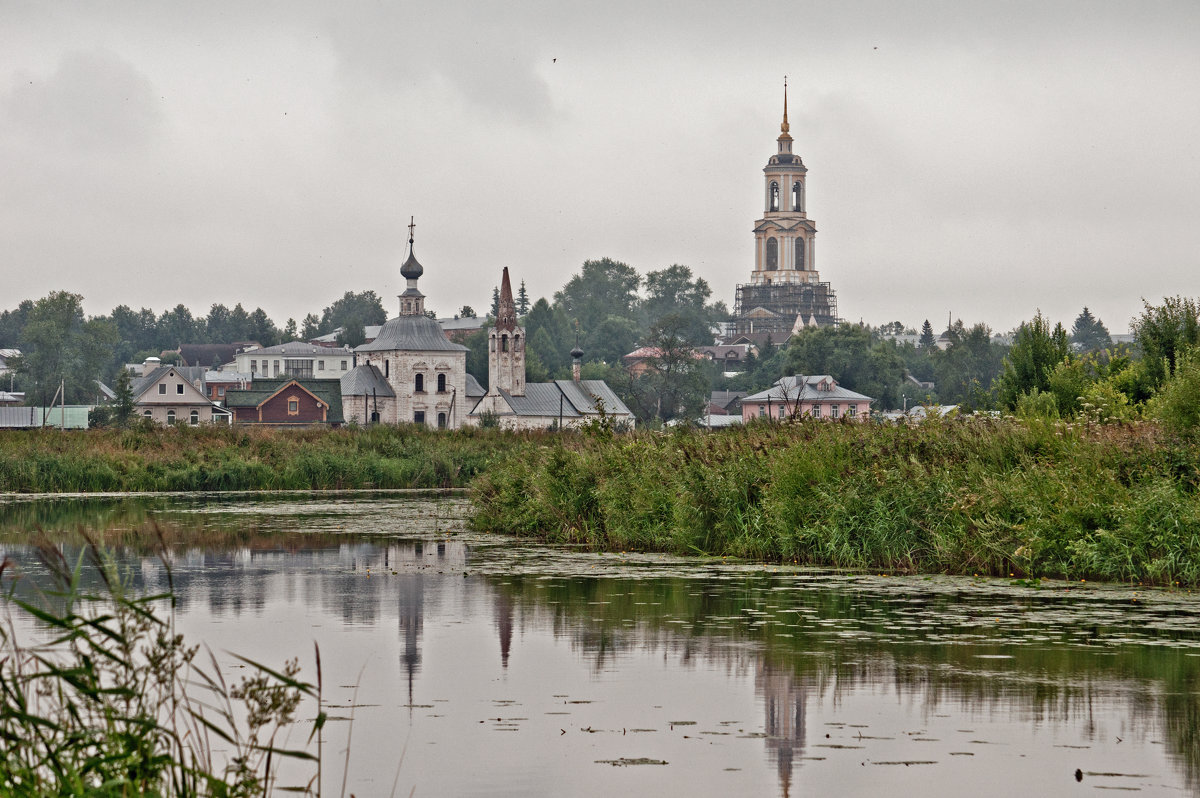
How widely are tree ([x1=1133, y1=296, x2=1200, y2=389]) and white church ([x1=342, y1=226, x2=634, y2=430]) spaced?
72945 mm

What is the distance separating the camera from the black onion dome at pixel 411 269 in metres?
106

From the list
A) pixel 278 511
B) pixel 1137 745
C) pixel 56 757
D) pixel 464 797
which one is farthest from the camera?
pixel 278 511

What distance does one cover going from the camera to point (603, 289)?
196500mm

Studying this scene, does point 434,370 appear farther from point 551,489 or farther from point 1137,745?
point 1137,745

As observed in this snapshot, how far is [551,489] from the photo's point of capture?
2305 cm

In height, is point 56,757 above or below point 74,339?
below

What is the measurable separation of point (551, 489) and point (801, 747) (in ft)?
48.5

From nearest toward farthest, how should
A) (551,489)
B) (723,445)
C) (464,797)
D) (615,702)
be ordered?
1. (464,797)
2. (615,702)
3. (723,445)
4. (551,489)

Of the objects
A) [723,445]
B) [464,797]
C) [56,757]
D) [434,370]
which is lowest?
[464,797]

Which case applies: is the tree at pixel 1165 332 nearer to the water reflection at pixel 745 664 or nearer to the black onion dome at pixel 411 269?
the water reflection at pixel 745 664

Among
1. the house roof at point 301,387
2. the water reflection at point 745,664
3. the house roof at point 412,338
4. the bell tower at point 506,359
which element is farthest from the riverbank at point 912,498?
the bell tower at point 506,359

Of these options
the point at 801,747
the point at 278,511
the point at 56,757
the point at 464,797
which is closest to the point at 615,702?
the point at 801,747

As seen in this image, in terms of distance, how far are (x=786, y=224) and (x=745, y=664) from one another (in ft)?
596

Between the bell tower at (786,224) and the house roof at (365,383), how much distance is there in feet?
317
